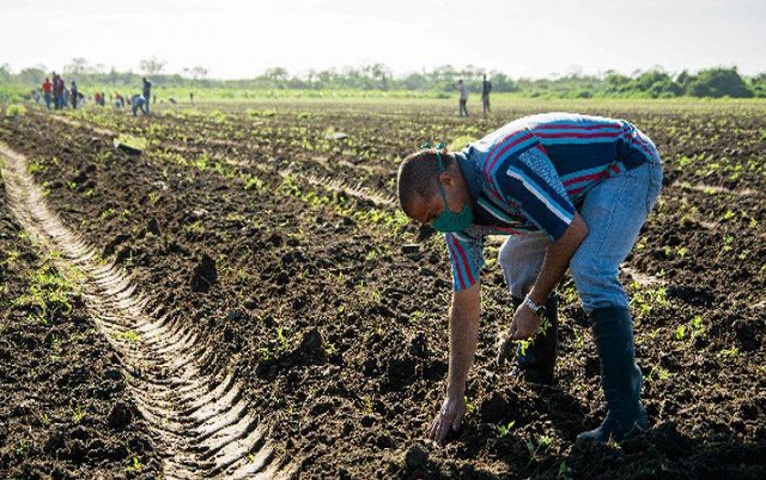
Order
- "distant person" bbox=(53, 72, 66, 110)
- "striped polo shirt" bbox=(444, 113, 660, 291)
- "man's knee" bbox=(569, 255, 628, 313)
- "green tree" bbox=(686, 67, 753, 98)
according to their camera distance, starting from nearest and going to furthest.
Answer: "striped polo shirt" bbox=(444, 113, 660, 291)
"man's knee" bbox=(569, 255, 628, 313)
"distant person" bbox=(53, 72, 66, 110)
"green tree" bbox=(686, 67, 753, 98)

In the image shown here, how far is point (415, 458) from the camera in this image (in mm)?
3744

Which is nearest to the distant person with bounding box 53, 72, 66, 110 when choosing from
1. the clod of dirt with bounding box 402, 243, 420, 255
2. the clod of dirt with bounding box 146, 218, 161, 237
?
the clod of dirt with bounding box 146, 218, 161, 237

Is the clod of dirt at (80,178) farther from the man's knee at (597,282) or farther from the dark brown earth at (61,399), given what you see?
the man's knee at (597,282)

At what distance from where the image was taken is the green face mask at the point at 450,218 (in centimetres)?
346

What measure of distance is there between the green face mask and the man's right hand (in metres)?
1.00

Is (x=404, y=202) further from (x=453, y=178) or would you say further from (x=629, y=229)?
(x=629, y=229)

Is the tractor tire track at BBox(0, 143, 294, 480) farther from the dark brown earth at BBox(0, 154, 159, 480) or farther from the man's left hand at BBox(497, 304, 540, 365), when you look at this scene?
the man's left hand at BBox(497, 304, 540, 365)

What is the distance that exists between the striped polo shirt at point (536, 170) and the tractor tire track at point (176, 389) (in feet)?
5.88

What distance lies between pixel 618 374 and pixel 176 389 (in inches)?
130

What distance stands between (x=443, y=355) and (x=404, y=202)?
206 centimetres

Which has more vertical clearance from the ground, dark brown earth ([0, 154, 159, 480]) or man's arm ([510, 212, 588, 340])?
man's arm ([510, 212, 588, 340])

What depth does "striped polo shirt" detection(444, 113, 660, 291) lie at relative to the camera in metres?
3.37

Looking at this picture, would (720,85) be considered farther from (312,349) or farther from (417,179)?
(417,179)

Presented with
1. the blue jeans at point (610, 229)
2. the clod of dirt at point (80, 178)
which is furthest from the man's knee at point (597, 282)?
the clod of dirt at point (80, 178)
